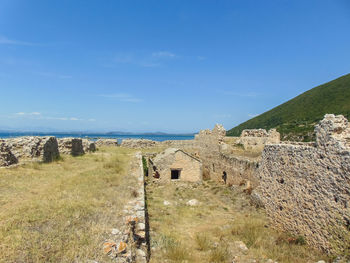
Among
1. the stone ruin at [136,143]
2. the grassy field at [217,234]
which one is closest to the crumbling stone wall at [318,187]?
the grassy field at [217,234]

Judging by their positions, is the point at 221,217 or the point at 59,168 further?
the point at 59,168

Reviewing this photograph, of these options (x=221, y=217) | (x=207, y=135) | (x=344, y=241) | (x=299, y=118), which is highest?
(x=299, y=118)

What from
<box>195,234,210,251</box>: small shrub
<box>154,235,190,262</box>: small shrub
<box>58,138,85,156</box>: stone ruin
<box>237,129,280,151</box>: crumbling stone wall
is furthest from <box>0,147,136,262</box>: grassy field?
<box>237,129,280,151</box>: crumbling stone wall

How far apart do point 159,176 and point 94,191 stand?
949cm

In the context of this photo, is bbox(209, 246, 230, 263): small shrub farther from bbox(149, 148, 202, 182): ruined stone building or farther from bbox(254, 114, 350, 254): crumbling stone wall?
bbox(149, 148, 202, 182): ruined stone building

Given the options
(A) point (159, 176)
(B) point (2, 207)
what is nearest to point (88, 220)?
(B) point (2, 207)

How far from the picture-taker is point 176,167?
18156 mm

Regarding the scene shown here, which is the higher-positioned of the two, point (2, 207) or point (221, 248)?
point (2, 207)

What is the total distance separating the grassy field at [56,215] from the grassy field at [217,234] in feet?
5.95

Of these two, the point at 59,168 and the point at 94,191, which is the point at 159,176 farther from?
the point at 94,191

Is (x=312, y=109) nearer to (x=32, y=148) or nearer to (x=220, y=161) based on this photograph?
(x=220, y=161)

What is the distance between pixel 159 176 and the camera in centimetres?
1780

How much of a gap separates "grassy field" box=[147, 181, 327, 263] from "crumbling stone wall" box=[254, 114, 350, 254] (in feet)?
1.61

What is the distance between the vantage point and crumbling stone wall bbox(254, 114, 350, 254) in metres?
5.29
